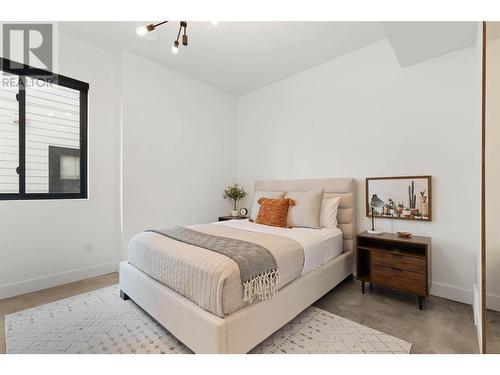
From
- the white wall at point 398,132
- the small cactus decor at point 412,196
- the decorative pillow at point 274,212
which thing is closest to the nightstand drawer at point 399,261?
the white wall at point 398,132

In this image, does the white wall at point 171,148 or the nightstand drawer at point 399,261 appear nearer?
the nightstand drawer at point 399,261

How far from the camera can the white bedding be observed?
7.15 feet

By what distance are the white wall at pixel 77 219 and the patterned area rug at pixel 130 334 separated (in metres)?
0.60

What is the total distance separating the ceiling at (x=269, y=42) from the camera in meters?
2.18

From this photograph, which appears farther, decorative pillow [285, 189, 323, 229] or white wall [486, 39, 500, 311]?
decorative pillow [285, 189, 323, 229]

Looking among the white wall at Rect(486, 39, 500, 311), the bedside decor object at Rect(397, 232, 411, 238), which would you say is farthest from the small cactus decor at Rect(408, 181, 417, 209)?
the white wall at Rect(486, 39, 500, 311)

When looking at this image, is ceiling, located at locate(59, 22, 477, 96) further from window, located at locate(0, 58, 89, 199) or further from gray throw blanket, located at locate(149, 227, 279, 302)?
gray throw blanket, located at locate(149, 227, 279, 302)

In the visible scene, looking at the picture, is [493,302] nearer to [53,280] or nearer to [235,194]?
[235,194]

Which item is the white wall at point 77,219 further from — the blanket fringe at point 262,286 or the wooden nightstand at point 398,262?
the wooden nightstand at point 398,262

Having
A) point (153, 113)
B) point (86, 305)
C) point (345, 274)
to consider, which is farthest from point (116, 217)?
point (345, 274)

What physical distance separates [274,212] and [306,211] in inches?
14.7

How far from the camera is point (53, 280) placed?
8.86 ft

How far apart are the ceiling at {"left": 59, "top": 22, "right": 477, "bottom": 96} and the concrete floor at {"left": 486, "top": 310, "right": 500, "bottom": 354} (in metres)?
2.35

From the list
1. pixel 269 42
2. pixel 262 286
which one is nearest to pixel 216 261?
pixel 262 286
